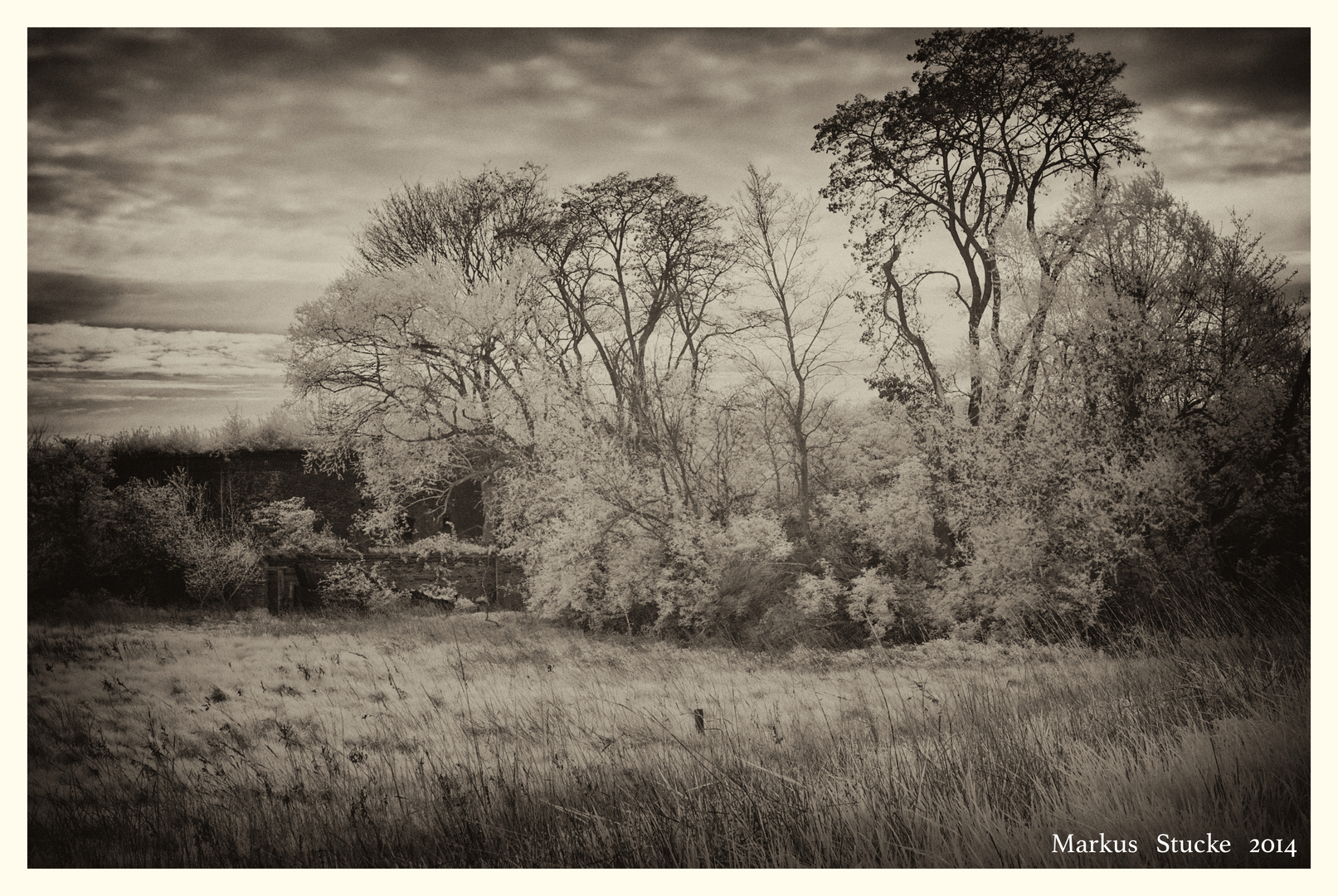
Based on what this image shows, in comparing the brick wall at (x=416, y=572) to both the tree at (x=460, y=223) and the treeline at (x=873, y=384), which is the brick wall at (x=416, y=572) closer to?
the treeline at (x=873, y=384)

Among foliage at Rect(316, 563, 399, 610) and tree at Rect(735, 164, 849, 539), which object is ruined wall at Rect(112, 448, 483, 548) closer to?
foliage at Rect(316, 563, 399, 610)

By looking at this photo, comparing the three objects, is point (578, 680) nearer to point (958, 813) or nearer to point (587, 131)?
point (958, 813)

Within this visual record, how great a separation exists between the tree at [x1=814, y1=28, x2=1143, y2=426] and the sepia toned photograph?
1.3 inches

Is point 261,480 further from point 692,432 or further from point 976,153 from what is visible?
point 976,153

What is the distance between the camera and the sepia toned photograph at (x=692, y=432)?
9.54 feet

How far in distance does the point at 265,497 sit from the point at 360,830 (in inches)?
124

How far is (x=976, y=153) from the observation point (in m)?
4.80

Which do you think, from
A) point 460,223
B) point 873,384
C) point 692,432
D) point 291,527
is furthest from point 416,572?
point 873,384

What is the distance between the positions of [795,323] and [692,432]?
1311 mm

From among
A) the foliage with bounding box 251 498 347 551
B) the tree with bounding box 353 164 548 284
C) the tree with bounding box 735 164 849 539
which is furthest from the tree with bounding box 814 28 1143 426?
the foliage with bounding box 251 498 347 551

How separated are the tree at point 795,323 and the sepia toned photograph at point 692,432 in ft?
0.13

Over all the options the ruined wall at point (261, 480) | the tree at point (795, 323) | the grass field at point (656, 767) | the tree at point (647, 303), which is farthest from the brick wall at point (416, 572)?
the tree at point (795, 323)

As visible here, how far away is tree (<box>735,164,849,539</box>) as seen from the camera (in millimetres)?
4910

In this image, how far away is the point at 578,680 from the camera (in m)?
4.84
